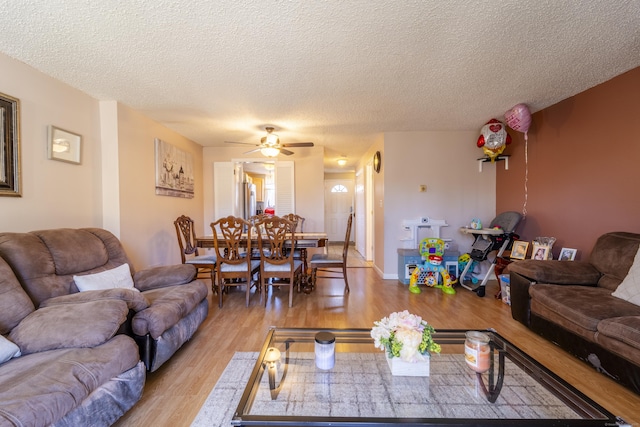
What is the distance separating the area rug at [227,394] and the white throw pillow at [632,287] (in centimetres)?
277

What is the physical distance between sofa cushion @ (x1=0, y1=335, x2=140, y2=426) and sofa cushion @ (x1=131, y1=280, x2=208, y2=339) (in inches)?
9.7

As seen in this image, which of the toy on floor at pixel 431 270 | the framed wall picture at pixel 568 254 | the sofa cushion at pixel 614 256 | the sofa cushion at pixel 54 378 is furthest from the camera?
the toy on floor at pixel 431 270

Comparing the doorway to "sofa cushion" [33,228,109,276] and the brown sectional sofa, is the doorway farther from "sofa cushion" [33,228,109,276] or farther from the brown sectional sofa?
"sofa cushion" [33,228,109,276]

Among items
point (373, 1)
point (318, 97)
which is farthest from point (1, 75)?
point (373, 1)

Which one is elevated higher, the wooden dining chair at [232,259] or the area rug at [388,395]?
the wooden dining chair at [232,259]

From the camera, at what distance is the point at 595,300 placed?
73.4 inches

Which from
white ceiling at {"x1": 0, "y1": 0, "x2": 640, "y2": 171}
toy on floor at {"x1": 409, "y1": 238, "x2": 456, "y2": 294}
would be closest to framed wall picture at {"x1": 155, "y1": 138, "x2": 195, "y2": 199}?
white ceiling at {"x1": 0, "y1": 0, "x2": 640, "y2": 171}

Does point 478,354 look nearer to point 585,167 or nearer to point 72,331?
point 72,331

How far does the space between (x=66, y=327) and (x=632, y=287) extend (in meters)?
3.62

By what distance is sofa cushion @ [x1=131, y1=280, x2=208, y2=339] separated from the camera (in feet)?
5.34

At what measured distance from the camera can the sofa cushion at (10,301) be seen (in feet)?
4.39

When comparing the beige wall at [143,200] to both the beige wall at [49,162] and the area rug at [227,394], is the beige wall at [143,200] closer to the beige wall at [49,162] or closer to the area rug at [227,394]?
the beige wall at [49,162]

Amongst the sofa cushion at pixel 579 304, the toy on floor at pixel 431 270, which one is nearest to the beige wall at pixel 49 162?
the toy on floor at pixel 431 270

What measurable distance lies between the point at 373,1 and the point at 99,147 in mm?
3138
